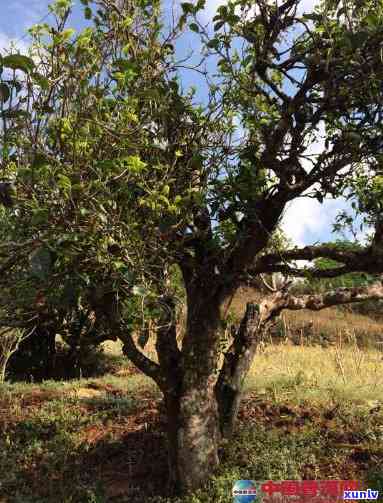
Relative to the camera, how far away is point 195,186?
185 inches

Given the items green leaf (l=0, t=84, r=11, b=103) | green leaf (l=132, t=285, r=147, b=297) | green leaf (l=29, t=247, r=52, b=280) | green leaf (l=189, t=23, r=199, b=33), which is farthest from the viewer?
green leaf (l=189, t=23, r=199, b=33)

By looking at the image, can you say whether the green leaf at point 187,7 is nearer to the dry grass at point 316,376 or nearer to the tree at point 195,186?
the tree at point 195,186

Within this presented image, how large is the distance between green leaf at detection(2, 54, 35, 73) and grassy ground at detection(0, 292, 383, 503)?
175 inches

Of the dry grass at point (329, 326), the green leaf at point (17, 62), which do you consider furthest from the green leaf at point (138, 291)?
the dry grass at point (329, 326)

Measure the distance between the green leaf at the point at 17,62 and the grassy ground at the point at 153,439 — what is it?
4.45 m

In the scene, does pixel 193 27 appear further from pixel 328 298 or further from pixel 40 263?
pixel 40 263

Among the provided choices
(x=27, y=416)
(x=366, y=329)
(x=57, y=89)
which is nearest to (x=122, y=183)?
(x=57, y=89)

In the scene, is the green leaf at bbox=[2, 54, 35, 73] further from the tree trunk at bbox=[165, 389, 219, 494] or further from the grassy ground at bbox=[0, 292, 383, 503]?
the grassy ground at bbox=[0, 292, 383, 503]

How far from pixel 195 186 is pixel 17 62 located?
10.2 feet

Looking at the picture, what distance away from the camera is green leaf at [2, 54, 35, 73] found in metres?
1.63

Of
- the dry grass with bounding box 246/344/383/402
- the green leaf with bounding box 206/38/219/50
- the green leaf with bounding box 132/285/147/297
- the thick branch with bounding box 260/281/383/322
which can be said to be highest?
the green leaf with bounding box 206/38/219/50

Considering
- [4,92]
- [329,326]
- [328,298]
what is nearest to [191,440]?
[328,298]

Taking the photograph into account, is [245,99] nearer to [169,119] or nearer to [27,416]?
[169,119]

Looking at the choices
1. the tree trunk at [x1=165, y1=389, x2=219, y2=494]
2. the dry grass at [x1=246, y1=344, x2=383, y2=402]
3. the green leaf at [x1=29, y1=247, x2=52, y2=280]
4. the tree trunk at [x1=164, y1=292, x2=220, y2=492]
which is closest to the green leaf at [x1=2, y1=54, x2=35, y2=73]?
the green leaf at [x1=29, y1=247, x2=52, y2=280]
